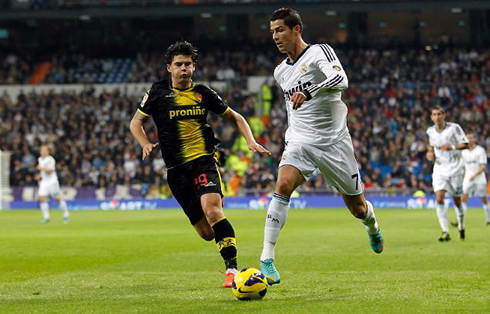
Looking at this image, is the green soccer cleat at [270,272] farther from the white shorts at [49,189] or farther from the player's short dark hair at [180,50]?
the white shorts at [49,189]

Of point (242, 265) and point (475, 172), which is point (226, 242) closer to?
point (242, 265)

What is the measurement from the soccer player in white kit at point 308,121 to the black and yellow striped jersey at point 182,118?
0.84 meters

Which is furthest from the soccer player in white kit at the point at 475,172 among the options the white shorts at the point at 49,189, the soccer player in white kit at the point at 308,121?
the soccer player in white kit at the point at 308,121

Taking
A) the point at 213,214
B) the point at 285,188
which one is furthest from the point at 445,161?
the point at 213,214

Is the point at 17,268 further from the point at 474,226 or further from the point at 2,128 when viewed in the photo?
the point at 2,128

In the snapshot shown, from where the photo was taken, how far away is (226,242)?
8367mm

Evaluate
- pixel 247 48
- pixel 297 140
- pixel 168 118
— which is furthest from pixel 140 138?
pixel 247 48

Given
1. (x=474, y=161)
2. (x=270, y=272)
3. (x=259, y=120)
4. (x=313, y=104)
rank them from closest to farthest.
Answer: (x=270, y=272) < (x=313, y=104) < (x=474, y=161) < (x=259, y=120)

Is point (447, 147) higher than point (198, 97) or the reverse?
the reverse

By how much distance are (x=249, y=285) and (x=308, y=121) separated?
1.97 meters

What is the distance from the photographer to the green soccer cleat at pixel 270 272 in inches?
306

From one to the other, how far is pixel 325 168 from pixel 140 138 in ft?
6.31

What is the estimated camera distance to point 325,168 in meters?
8.63

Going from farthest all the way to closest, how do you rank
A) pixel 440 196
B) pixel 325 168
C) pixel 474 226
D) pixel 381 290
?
pixel 474 226 → pixel 440 196 → pixel 325 168 → pixel 381 290
